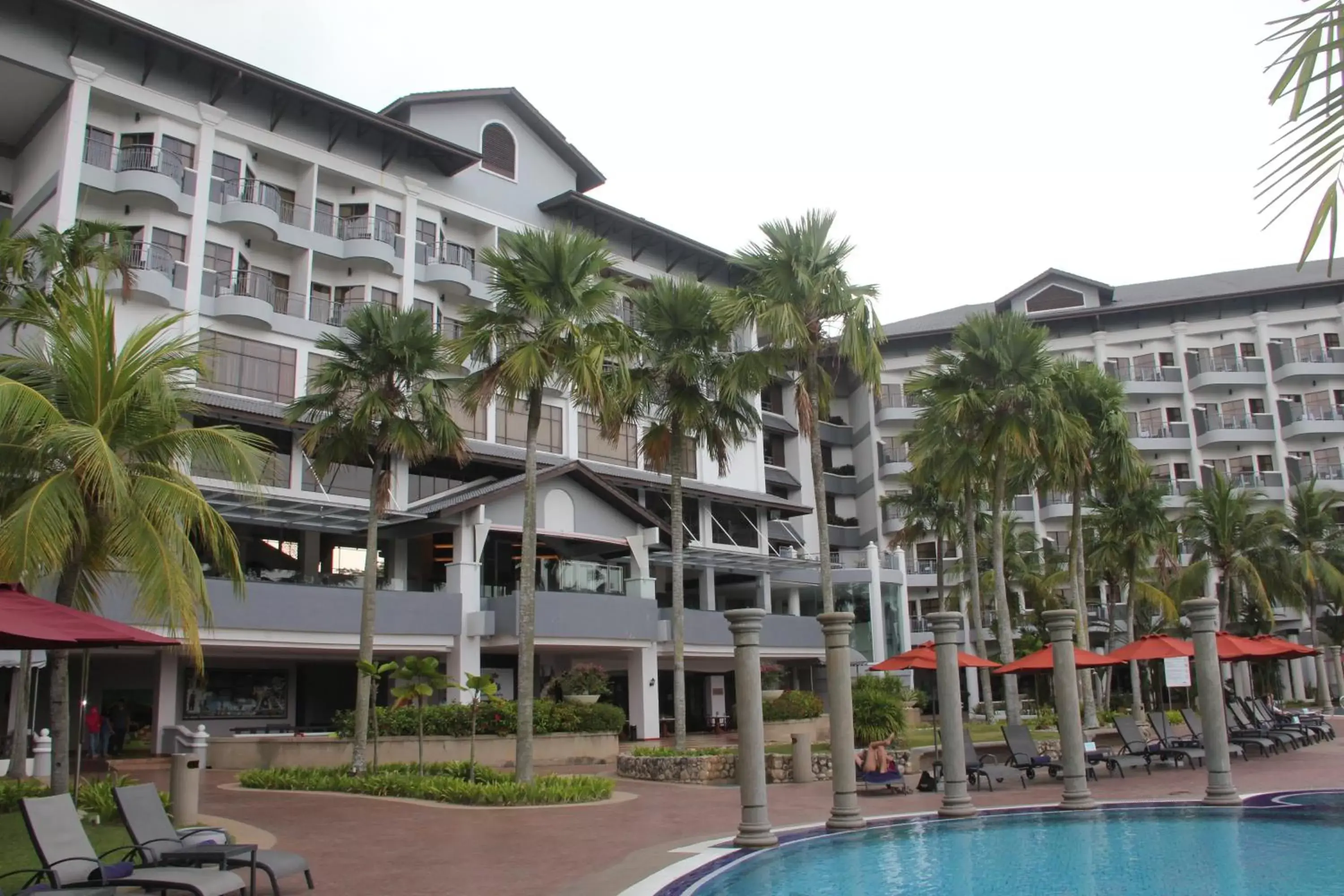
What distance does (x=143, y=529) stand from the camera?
13.7 m

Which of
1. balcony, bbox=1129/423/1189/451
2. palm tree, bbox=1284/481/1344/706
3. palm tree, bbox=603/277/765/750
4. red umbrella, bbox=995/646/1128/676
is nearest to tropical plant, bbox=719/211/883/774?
palm tree, bbox=603/277/765/750

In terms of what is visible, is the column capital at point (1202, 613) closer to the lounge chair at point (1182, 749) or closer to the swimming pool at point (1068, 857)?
Result: the swimming pool at point (1068, 857)

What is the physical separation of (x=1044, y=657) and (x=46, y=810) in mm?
21037

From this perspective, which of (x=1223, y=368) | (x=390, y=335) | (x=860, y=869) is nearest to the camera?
(x=860, y=869)

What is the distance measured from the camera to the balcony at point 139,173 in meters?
32.8

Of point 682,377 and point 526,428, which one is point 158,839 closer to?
point 682,377

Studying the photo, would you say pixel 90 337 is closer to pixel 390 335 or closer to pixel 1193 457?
pixel 390 335

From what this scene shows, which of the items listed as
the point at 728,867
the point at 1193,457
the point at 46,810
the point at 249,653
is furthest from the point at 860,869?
the point at 1193,457

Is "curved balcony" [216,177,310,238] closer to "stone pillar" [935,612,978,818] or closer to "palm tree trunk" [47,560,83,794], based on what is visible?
"palm tree trunk" [47,560,83,794]

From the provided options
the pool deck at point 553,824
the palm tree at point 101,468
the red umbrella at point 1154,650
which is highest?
the palm tree at point 101,468

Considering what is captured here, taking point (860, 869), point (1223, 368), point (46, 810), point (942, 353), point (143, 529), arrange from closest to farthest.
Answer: point (46, 810) → point (860, 869) → point (143, 529) → point (942, 353) → point (1223, 368)

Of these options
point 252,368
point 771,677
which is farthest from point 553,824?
point 771,677

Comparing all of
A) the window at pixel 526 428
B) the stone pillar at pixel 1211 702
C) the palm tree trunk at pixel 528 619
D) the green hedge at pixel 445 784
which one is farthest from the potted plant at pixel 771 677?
the stone pillar at pixel 1211 702

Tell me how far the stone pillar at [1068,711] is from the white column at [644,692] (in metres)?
19.6
